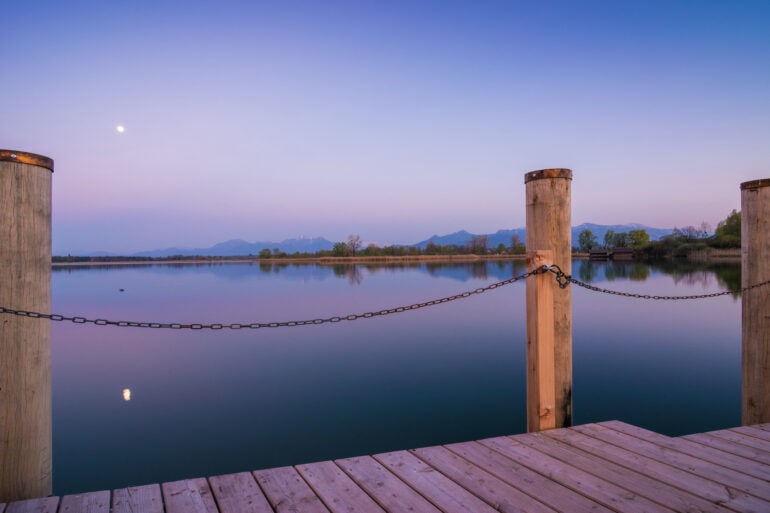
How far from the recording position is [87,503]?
2.13 m

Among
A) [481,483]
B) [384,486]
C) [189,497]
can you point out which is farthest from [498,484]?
[189,497]

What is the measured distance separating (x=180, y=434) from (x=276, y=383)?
8.89 feet

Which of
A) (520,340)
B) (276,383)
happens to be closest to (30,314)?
(276,383)

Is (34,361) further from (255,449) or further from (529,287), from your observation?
(255,449)

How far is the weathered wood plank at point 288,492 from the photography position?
2.08 meters

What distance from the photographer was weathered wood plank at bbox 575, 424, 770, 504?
7.39 feet

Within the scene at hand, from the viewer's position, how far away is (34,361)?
90.0 inches

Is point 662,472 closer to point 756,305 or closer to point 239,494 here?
point 756,305

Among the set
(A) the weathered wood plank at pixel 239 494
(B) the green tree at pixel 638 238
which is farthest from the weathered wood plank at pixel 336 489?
(B) the green tree at pixel 638 238

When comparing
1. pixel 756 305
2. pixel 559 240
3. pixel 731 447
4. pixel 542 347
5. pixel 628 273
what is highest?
pixel 559 240

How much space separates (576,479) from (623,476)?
0.28 meters

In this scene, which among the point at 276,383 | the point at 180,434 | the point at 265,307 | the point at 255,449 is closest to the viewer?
the point at 255,449

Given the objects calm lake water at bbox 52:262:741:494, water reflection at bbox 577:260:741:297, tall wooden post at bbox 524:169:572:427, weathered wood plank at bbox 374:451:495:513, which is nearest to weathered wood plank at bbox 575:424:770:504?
tall wooden post at bbox 524:169:572:427

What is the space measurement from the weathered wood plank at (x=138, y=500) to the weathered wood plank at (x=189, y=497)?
4cm
